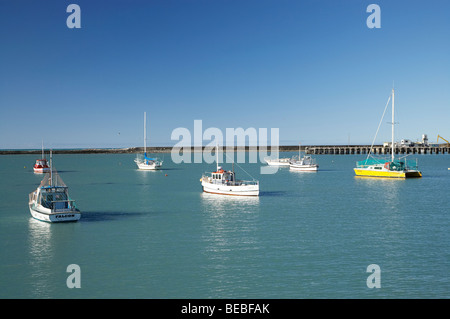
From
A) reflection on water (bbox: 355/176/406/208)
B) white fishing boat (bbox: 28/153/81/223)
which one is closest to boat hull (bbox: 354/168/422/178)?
reflection on water (bbox: 355/176/406/208)

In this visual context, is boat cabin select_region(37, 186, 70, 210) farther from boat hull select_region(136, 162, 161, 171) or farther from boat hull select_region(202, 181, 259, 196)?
boat hull select_region(136, 162, 161, 171)

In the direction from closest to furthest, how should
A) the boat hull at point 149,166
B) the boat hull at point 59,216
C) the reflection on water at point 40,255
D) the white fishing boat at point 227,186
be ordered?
the reflection on water at point 40,255 → the boat hull at point 59,216 → the white fishing boat at point 227,186 → the boat hull at point 149,166

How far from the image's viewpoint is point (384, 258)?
31391 millimetres

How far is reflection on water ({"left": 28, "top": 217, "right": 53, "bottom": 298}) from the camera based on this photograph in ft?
82.5

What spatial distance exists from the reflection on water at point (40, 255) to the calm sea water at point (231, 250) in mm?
80

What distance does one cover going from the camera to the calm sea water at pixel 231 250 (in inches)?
998

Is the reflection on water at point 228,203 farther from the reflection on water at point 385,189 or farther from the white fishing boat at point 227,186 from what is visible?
the reflection on water at point 385,189

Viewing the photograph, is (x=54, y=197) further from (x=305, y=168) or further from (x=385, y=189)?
(x=305, y=168)

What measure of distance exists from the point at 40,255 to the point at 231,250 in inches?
581

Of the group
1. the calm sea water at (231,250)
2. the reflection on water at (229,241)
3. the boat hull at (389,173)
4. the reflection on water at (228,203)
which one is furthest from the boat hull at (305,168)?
the reflection on water at (229,241)
